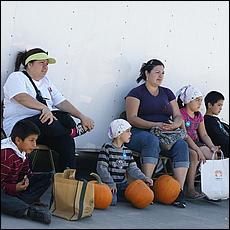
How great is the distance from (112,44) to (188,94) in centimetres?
98

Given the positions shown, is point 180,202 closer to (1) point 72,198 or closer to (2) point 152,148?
(2) point 152,148

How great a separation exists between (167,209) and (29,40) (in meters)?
1.91

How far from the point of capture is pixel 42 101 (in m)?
5.01

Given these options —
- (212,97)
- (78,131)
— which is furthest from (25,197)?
(212,97)

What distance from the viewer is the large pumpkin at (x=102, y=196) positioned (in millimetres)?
4789

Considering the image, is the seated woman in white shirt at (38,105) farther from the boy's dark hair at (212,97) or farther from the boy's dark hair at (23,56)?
the boy's dark hair at (212,97)

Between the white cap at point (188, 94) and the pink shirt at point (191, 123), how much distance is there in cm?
13

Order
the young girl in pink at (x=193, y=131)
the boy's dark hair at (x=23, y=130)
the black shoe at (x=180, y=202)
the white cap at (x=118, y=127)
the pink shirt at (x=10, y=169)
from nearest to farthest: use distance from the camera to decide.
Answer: the pink shirt at (x=10, y=169)
the boy's dark hair at (x=23, y=130)
the white cap at (x=118, y=127)
the black shoe at (x=180, y=202)
the young girl in pink at (x=193, y=131)

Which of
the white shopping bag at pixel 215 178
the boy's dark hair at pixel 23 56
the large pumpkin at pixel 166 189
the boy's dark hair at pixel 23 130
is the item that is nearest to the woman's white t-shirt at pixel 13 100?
the boy's dark hair at pixel 23 56

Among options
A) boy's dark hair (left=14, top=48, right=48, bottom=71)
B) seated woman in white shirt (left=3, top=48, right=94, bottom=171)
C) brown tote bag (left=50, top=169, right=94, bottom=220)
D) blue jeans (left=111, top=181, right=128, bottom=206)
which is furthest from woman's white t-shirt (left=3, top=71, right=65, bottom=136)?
blue jeans (left=111, top=181, right=128, bottom=206)

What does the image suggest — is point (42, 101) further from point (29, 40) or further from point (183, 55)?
point (183, 55)

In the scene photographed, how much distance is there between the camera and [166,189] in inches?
209

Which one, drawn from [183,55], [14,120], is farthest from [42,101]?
[183,55]

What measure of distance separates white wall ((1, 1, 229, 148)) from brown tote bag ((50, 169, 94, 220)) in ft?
3.79
